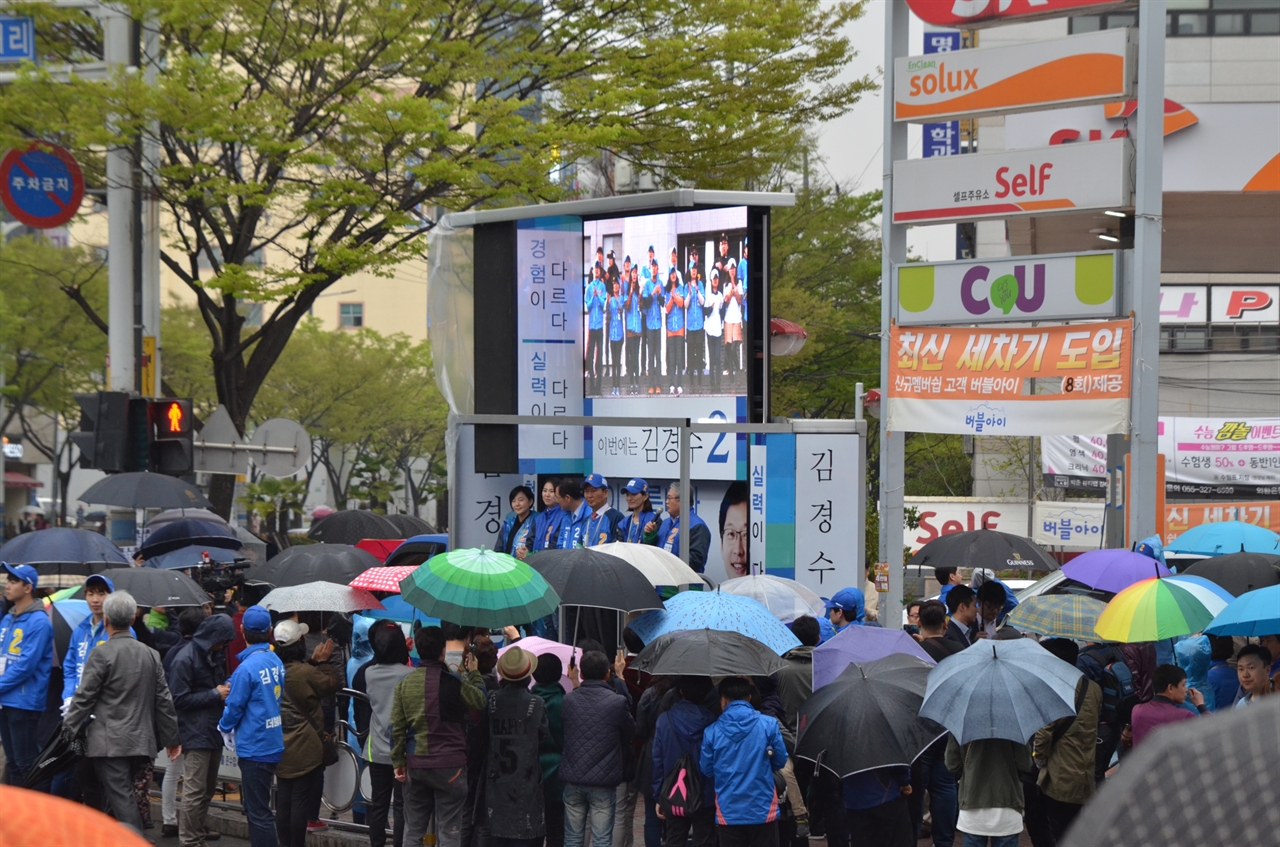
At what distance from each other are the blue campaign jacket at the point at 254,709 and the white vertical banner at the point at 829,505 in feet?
14.4

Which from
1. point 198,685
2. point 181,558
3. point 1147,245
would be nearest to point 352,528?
point 181,558

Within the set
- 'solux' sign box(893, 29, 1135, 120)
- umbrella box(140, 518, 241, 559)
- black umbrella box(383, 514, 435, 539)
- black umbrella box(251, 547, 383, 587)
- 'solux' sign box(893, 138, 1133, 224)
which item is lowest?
black umbrella box(383, 514, 435, 539)

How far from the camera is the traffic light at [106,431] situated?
13.9m

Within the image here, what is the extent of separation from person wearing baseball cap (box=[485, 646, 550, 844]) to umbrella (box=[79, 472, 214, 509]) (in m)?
7.21

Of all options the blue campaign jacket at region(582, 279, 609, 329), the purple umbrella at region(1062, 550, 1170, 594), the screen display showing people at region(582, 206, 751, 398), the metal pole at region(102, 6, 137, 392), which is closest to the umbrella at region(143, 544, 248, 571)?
the metal pole at region(102, 6, 137, 392)

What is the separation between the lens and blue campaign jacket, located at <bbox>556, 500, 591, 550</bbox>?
37.9 ft

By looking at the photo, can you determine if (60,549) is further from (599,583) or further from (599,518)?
(599,583)

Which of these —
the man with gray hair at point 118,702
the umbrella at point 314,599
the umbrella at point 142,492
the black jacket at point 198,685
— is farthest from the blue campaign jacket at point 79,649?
the umbrella at point 142,492

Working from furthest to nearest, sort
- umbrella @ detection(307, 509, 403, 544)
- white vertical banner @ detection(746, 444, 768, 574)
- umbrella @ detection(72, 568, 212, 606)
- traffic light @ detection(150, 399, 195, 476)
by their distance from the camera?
umbrella @ detection(307, 509, 403, 544), traffic light @ detection(150, 399, 195, 476), white vertical banner @ detection(746, 444, 768, 574), umbrella @ detection(72, 568, 212, 606)

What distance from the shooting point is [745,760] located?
696 cm

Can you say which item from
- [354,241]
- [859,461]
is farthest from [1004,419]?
[354,241]

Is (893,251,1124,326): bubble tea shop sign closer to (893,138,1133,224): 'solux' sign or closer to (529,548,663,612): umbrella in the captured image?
(893,138,1133,224): 'solux' sign

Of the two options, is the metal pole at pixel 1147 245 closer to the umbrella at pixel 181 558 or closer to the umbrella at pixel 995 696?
the umbrella at pixel 995 696

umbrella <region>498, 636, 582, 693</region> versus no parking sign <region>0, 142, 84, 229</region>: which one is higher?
no parking sign <region>0, 142, 84, 229</region>
